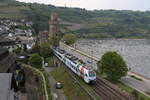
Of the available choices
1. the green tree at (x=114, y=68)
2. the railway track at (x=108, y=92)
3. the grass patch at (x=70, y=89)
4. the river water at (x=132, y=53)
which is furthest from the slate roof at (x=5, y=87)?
the river water at (x=132, y=53)

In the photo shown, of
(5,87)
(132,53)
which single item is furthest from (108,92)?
(132,53)

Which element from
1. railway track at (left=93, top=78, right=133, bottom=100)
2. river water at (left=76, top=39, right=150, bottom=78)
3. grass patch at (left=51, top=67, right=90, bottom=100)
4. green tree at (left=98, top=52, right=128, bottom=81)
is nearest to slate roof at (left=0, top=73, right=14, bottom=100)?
grass patch at (left=51, top=67, right=90, bottom=100)

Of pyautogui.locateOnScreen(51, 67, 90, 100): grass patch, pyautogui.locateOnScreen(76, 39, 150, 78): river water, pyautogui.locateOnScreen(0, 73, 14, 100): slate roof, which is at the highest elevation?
pyautogui.locateOnScreen(0, 73, 14, 100): slate roof

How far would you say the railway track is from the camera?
103ft

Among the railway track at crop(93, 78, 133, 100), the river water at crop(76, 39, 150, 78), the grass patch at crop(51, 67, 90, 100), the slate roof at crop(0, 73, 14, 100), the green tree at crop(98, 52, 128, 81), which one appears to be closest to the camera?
the slate roof at crop(0, 73, 14, 100)

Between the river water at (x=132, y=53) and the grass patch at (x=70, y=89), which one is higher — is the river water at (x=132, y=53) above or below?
below

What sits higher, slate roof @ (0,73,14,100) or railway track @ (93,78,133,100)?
slate roof @ (0,73,14,100)

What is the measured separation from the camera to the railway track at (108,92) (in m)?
31.3

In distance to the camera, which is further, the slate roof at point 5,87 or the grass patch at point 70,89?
the grass patch at point 70,89

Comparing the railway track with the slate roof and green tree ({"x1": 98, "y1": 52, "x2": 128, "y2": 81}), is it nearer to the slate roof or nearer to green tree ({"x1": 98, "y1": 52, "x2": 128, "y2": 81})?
green tree ({"x1": 98, "y1": 52, "x2": 128, "y2": 81})

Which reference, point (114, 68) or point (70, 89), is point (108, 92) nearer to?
point (70, 89)

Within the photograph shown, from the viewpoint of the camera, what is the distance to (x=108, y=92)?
3384 cm

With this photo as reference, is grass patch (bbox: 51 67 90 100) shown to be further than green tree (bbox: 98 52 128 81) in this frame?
No

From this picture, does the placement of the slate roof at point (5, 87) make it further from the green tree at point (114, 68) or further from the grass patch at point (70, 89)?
the green tree at point (114, 68)
